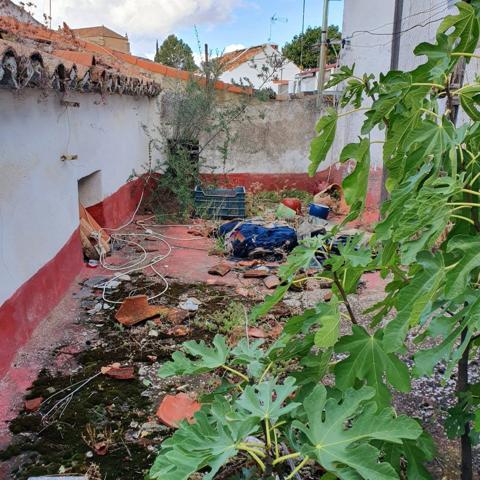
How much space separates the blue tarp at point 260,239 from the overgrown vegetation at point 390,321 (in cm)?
473

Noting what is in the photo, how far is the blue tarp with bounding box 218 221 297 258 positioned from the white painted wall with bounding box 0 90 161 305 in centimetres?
213

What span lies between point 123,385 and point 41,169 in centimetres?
226

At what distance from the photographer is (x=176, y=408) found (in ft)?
9.87

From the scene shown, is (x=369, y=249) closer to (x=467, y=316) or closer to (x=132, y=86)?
(x=467, y=316)

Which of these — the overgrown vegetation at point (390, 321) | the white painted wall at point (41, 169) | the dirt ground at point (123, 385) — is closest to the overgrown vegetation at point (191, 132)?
the white painted wall at point (41, 169)

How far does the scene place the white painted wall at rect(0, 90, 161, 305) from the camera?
356cm

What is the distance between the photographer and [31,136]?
13.4 feet

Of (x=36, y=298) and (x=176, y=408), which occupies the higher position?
(x=36, y=298)

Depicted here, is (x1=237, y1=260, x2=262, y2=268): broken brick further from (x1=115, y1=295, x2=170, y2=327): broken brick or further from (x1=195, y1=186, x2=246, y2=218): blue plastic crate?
(x1=195, y1=186, x2=246, y2=218): blue plastic crate

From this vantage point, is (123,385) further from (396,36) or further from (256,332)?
(396,36)

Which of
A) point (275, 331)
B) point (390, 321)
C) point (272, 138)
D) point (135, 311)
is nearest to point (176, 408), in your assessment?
point (275, 331)

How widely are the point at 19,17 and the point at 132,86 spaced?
84.7 inches

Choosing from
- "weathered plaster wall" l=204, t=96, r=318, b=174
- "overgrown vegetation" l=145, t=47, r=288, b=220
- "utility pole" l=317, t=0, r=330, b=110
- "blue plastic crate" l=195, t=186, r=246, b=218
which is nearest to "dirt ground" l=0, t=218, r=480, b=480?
"blue plastic crate" l=195, t=186, r=246, b=218

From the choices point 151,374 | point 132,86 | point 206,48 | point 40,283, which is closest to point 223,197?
point 132,86
